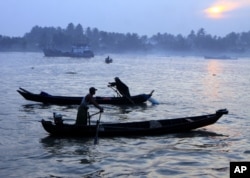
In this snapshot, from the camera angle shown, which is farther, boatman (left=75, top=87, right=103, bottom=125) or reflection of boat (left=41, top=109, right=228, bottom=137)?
boatman (left=75, top=87, right=103, bottom=125)

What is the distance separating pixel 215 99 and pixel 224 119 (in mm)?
11542

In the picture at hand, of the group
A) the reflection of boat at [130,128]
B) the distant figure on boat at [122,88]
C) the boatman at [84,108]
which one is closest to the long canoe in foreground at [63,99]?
the distant figure on boat at [122,88]

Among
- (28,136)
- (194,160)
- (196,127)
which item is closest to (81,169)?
(194,160)

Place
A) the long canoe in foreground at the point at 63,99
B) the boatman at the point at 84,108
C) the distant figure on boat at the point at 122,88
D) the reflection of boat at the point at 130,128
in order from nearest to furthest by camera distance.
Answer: the reflection of boat at the point at 130,128, the boatman at the point at 84,108, the distant figure on boat at the point at 122,88, the long canoe in foreground at the point at 63,99

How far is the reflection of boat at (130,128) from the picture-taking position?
50.5ft

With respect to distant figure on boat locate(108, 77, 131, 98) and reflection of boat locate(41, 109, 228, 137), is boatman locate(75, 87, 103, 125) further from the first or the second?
distant figure on boat locate(108, 77, 131, 98)

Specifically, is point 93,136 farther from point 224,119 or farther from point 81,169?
point 224,119

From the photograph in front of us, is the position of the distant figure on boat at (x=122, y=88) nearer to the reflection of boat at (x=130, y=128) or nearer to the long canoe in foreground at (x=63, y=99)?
the long canoe in foreground at (x=63, y=99)

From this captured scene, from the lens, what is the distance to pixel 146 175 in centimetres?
1177

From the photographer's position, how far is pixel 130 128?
52.8 ft

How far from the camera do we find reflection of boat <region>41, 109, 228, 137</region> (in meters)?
15.4

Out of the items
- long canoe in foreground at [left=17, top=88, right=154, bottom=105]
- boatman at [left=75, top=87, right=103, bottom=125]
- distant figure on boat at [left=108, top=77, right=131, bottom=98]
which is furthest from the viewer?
long canoe in foreground at [left=17, top=88, right=154, bottom=105]

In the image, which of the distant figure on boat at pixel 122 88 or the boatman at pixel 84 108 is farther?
the distant figure on boat at pixel 122 88

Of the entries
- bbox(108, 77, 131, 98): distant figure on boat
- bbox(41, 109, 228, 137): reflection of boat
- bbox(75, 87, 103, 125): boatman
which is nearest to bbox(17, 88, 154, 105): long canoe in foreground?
bbox(108, 77, 131, 98): distant figure on boat
